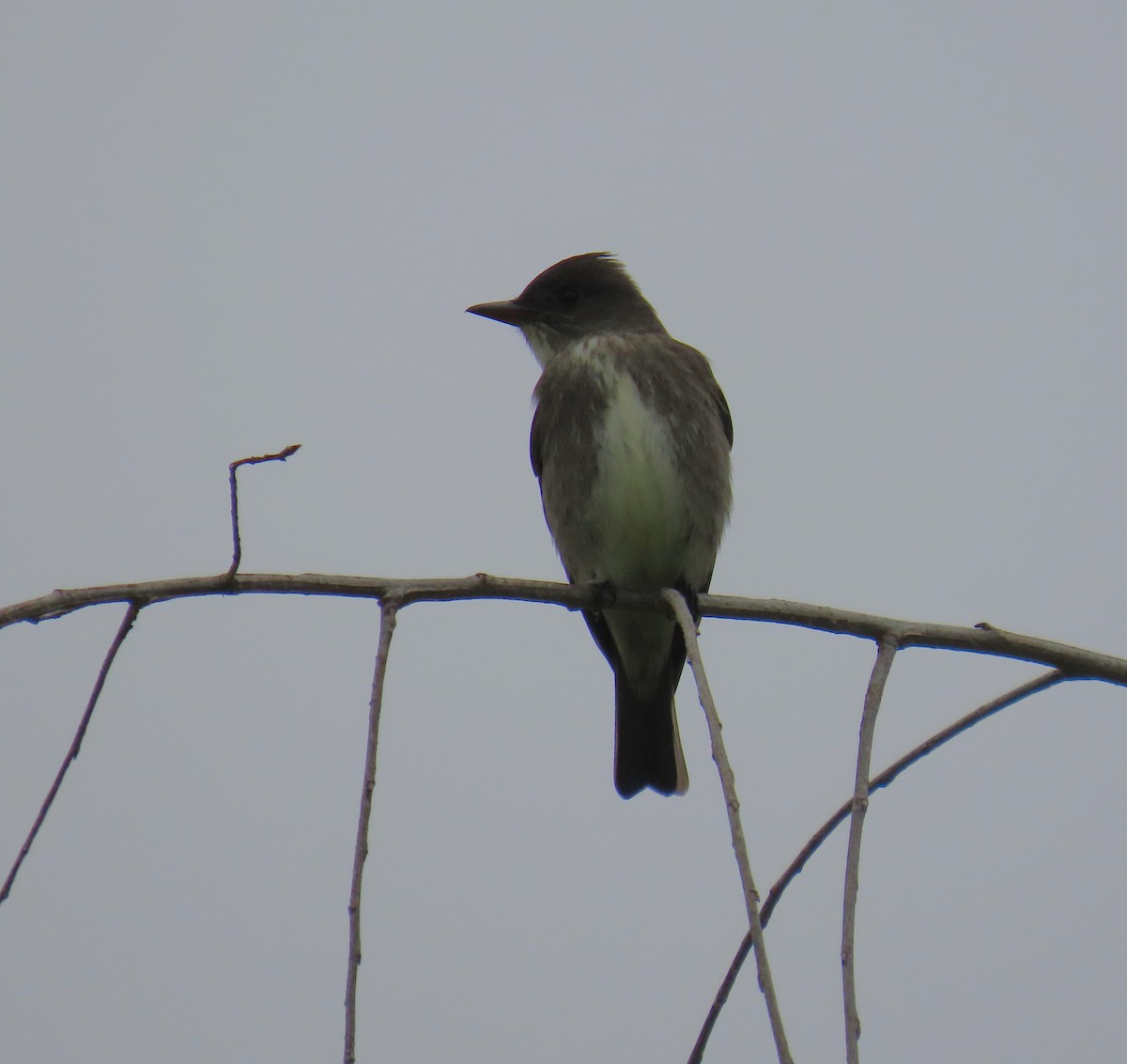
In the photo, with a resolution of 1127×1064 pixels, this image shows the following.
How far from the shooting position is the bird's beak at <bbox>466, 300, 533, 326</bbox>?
654cm

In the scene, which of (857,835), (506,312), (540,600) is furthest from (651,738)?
(857,835)

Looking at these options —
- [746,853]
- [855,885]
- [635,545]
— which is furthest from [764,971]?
[635,545]

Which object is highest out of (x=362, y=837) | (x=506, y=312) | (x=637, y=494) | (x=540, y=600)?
(x=506, y=312)

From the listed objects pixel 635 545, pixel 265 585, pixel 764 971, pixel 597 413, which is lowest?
pixel 764 971

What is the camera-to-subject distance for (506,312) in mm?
6566

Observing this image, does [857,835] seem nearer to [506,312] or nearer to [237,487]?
[237,487]

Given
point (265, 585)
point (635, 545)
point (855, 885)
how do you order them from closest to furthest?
point (855, 885), point (265, 585), point (635, 545)

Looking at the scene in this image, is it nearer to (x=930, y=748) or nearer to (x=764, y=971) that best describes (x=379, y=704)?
(x=764, y=971)

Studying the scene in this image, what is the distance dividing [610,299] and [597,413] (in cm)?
123

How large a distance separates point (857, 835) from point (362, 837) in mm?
772

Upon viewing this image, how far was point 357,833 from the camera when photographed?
7.30 ft

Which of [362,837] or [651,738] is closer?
[362,837]

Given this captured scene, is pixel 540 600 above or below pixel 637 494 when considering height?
below

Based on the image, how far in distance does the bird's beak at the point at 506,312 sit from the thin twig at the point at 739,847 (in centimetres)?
395
